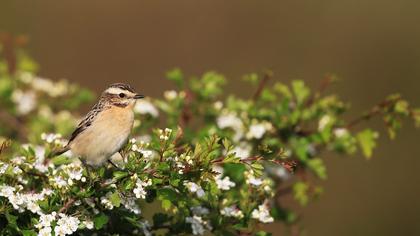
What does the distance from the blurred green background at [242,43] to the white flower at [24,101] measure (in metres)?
8.09

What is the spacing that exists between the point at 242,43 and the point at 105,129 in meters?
13.2

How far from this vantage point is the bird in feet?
19.3

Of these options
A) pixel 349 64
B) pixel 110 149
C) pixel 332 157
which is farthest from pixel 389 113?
pixel 349 64

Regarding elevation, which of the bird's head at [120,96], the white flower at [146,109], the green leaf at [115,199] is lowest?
the green leaf at [115,199]

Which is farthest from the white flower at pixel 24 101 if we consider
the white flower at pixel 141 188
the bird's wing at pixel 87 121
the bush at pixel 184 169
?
the white flower at pixel 141 188

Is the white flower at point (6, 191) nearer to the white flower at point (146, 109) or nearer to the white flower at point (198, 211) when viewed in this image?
the white flower at point (198, 211)

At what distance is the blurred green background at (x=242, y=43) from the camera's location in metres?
17.1

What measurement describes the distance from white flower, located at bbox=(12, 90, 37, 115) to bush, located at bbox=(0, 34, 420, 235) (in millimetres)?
133

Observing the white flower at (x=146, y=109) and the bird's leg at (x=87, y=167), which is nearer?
the bird's leg at (x=87, y=167)

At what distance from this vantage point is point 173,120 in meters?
7.45

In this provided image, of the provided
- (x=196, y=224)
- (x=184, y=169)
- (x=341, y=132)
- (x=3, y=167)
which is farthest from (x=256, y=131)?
(x=3, y=167)

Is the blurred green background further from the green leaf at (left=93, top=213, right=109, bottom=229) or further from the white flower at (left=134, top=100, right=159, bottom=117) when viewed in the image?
the green leaf at (left=93, top=213, right=109, bottom=229)

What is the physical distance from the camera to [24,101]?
332 inches

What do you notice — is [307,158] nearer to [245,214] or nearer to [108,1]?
[245,214]
